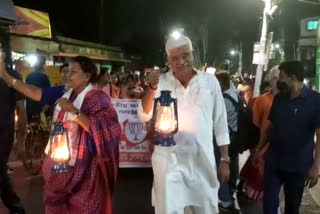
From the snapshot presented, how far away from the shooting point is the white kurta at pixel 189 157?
445cm

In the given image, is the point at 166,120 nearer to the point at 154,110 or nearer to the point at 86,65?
the point at 154,110

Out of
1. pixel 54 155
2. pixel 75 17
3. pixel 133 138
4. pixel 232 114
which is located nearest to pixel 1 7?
pixel 133 138

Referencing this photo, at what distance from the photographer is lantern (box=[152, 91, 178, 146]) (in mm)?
4277

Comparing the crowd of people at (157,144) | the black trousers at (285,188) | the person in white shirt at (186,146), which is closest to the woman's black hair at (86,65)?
the crowd of people at (157,144)

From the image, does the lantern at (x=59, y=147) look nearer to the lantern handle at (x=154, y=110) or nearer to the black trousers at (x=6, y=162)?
the lantern handle at (x=154, y=110)

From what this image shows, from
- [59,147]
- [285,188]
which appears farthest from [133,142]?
[59,147]

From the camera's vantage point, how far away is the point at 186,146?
4.48 metres

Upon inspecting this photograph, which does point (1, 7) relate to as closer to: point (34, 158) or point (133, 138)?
point (34, 158)

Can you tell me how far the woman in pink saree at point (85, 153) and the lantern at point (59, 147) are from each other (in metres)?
0.08

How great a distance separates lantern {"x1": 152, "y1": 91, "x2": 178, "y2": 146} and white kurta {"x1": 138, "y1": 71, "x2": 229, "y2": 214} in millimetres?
153

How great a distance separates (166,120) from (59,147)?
0.89 m

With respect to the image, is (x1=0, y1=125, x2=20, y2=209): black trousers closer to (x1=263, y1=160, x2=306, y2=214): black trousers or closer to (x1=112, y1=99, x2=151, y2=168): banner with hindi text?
(x1=263, y1=160, x2=306, y2=214): black trousers

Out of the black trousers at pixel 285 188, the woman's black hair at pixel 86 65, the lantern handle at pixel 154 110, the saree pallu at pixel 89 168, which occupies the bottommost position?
the black trousers at pixel 285 188

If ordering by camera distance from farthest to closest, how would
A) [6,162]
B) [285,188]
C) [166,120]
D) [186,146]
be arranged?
[6,162] → [285,188] → [186,146] → [166,120]
